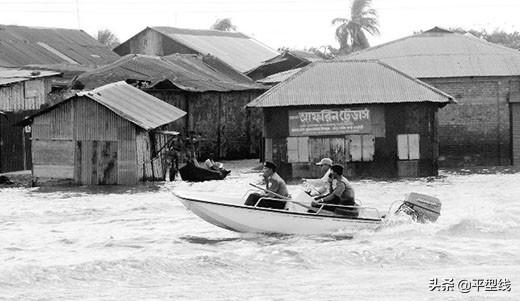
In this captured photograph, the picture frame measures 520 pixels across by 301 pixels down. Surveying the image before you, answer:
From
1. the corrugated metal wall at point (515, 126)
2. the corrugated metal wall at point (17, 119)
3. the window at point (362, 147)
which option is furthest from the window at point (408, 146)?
the corrugated metal wall at point (17, 119)

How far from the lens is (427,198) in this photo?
20.7 meters

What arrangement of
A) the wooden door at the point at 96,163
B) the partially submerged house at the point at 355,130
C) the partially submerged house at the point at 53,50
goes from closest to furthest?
the wooden door at the point at 96,163
the partially submerged house at the point at 355,130
the partially submerged house at the point at 53,50

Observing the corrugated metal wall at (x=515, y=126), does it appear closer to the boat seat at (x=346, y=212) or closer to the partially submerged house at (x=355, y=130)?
the partially submerged house at (x=355, y=130)

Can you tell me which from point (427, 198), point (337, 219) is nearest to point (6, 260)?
point (337, 219)

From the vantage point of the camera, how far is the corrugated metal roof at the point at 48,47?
4469 centimetres

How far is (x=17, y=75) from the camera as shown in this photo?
113 ft

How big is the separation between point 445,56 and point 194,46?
17925 millimetres

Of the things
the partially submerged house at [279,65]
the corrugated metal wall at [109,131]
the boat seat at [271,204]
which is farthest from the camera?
the partially submerged house at [279,65]

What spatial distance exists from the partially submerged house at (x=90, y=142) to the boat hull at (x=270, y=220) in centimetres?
968

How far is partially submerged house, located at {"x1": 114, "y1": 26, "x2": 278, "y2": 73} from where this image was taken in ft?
175

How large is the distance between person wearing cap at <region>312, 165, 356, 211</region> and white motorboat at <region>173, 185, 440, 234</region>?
19 centimetres

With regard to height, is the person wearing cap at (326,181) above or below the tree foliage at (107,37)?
below

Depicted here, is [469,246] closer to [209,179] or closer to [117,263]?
[117,263]

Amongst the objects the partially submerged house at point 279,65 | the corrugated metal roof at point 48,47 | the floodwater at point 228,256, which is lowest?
the floodwater at point 228,256
